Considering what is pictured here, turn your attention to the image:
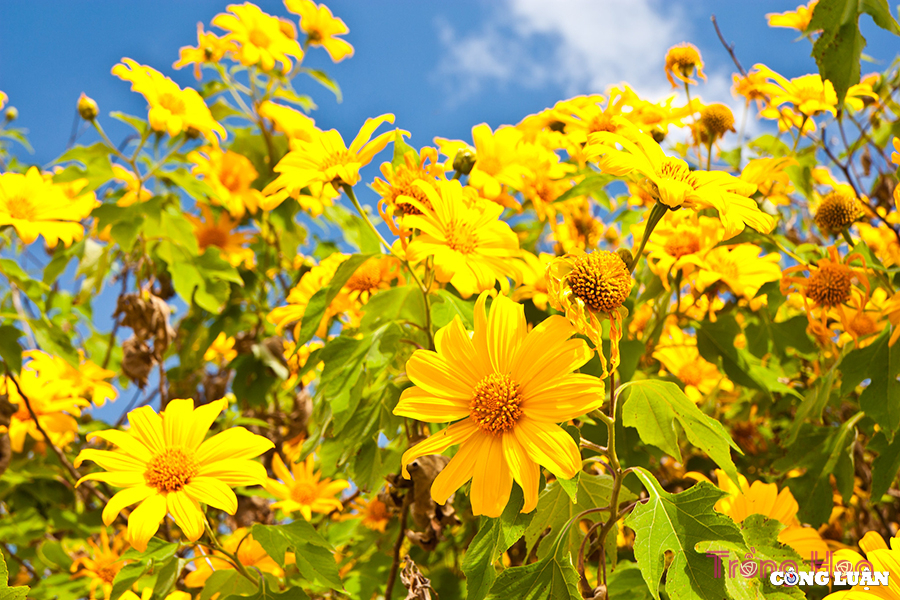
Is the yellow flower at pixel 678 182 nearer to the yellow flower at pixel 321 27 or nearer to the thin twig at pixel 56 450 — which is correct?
the thin twig at pixel 56 450

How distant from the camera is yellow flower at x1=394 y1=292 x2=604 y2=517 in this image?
840 millimetres

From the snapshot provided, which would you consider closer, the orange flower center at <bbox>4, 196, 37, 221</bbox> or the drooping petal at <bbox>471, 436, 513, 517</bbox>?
the drooping petal at <bbox>471, 436, 513, 517</bbox>

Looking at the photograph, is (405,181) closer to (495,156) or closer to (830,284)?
(495,156)

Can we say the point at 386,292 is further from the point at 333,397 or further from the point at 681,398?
the point at 681,398

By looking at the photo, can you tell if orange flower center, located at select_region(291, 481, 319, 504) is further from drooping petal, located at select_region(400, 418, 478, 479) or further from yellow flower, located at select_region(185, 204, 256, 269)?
drooping petal, located at select_region(400, 418, 478, 479)

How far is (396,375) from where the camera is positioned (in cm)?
132

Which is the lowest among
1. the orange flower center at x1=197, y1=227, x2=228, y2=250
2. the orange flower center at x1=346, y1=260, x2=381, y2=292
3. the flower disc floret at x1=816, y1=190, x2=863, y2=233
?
the orange flower center at x1=346, y1=260, x2=381, y2=292

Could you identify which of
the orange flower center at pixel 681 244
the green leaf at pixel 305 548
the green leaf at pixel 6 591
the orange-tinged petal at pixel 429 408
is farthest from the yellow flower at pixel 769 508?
the green leaf at pixel 6 591

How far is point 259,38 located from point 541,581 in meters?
2.29

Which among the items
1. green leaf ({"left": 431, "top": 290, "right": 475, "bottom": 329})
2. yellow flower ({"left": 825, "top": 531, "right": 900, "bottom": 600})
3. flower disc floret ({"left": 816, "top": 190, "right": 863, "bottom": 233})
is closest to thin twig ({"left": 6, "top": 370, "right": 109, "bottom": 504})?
green leaf ({"left": 431, "top": 290, "right": 475, "bottom": 329})

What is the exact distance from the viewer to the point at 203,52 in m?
2.65

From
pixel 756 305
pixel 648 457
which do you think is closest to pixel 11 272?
pixel 648 457

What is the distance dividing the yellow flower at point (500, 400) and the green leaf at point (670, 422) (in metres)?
0.15

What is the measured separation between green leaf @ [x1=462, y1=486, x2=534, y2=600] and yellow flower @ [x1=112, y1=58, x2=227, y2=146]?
1.74 m
